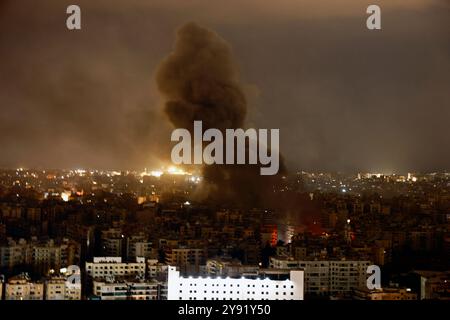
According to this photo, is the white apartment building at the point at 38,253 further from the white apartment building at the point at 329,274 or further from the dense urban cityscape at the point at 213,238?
the white apartment building at the point at 329,274

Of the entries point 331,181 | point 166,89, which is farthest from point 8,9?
point 331,181

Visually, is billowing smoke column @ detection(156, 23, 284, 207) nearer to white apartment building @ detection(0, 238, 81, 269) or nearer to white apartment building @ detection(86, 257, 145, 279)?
white apartment building @ detection(86, 257, 145, 279)

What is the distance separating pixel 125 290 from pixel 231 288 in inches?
25.2

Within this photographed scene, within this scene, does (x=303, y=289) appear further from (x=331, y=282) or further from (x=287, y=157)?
(x=287, y=157)

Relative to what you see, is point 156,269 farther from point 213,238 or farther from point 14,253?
point 14,253

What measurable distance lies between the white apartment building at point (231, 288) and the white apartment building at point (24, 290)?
782 millimetres

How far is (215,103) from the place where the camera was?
6.82 meters

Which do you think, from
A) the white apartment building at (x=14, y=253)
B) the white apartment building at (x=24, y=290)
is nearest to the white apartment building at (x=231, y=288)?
the white apartment building at (x=24, y=290)

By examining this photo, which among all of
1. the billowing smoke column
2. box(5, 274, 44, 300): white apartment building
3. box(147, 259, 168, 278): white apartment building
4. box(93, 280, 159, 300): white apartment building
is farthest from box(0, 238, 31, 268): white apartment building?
the billowing smoke column

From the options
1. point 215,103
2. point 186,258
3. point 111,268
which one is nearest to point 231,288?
point 186,258

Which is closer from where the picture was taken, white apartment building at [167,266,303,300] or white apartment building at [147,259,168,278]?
white apartment building at [167,266,303,300]

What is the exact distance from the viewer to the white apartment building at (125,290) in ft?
20.7

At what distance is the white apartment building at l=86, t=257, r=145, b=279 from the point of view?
21.5 feet

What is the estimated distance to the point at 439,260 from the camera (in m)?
6.91
